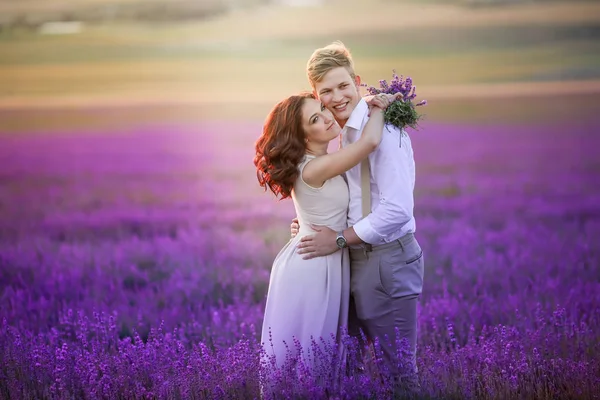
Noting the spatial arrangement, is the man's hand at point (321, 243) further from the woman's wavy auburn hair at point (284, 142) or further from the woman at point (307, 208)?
the woman's wavy auburn hair at point (284, 142)

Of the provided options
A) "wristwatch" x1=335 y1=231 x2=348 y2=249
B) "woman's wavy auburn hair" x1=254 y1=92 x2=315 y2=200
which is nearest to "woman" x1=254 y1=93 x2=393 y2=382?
"woman's wavy auburn hair" x1=254 y1=92 x2=315 y2=200

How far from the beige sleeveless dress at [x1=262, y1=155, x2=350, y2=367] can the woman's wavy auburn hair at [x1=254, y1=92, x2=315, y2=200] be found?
75 mm

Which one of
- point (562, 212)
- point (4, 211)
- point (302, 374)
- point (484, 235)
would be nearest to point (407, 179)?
point (302, 374)

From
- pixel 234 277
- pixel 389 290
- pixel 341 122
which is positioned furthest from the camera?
pixel 234 277

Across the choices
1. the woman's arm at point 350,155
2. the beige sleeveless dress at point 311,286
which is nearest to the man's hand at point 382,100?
the woman's arm at point 350,155

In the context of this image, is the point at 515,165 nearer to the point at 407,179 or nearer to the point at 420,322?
the point at 420,322

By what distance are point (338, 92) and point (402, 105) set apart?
33 centimetres

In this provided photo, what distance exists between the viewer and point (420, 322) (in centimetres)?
577

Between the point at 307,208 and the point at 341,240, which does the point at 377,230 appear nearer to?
the point at 341,240

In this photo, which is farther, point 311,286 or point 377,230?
point 311,286

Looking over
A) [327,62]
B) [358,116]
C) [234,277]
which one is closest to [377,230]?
[358,116]

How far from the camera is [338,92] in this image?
4.20m

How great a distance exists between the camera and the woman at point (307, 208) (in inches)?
163

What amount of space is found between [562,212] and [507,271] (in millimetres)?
3144
